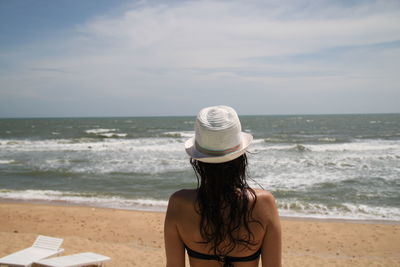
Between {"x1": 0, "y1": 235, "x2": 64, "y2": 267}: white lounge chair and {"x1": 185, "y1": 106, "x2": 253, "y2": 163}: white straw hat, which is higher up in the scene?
{"x1": 185, "y1": 106, "x2": 253, "y2": 163}: white straw hat

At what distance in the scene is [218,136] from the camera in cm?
133

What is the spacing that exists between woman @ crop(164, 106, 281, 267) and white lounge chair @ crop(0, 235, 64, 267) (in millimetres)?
4483

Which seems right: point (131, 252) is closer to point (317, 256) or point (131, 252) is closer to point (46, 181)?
point (317, 256)

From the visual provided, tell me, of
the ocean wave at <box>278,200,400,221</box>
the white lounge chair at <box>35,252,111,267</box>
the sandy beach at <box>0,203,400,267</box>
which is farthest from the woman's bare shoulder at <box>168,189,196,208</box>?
the ocean wave at <box>278,200,400,221</box>

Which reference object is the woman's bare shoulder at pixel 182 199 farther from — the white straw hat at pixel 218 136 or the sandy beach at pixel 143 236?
the sandy beach at pixel 143 236

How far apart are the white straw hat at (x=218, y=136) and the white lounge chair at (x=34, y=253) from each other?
467 centimetres

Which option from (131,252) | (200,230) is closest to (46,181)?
(131,252)

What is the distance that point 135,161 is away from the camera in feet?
60.3

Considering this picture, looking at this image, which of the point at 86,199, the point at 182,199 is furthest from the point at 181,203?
the point at 86,199

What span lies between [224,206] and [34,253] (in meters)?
5.08

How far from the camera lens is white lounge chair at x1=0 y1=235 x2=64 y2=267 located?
490 centimetres

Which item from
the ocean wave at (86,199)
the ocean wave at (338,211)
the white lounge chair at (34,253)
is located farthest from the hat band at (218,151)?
the ocean wave at (86,199)

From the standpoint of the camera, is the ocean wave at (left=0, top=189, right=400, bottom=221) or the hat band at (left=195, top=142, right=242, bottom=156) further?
the ocean wave at (left=0, top=189, right=400, bottom=221)

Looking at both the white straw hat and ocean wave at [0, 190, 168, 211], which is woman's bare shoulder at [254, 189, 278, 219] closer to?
the white straw hat
